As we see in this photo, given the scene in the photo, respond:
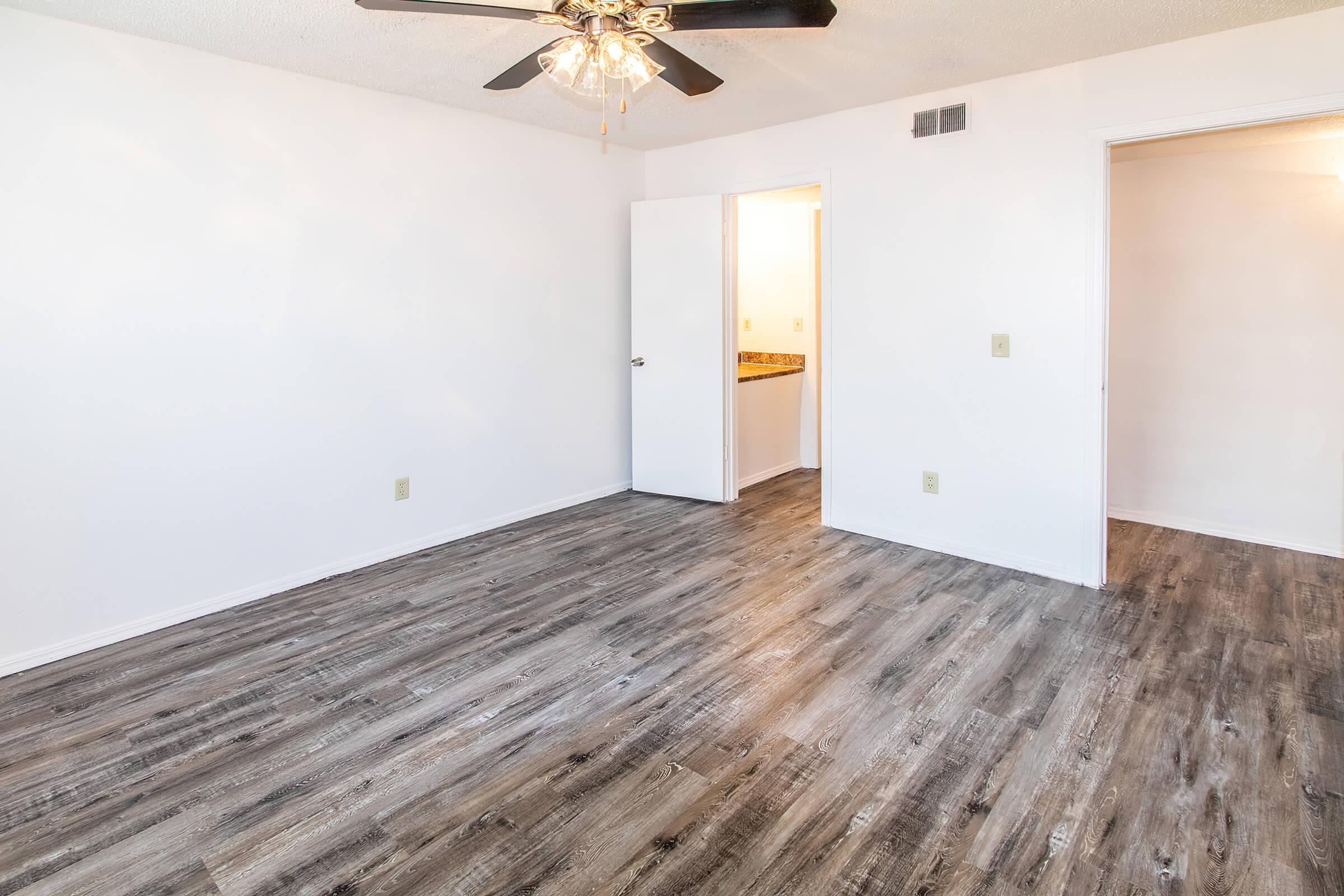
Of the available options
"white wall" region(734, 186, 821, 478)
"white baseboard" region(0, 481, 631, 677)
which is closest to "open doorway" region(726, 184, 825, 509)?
"white wall" region(734, 186, 821, 478)

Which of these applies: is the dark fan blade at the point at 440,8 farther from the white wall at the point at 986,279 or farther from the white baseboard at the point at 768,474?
the white baseboard at the point at 768,474

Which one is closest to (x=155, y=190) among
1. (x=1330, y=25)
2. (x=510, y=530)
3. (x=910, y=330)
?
(x=510, y=530)

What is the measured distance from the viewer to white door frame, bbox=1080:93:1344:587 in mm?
2979

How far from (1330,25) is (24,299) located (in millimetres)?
4801

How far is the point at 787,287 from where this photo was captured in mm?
6035

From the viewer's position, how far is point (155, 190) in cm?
290

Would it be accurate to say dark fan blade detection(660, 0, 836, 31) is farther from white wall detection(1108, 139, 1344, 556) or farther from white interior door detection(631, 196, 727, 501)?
white wall detection(1108, 139, 1344, 556)

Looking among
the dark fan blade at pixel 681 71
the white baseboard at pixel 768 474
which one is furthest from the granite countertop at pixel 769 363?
the dark fan blade at pixel 681 71

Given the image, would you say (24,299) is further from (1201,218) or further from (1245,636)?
(1201,218)

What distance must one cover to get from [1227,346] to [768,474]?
290 centimetres

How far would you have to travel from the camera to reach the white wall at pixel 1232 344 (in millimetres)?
3721

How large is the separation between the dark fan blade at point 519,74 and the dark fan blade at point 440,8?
271 mm

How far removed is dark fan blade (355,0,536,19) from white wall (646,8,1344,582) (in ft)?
7.77

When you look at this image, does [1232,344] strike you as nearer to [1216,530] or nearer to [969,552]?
[1216,530]
